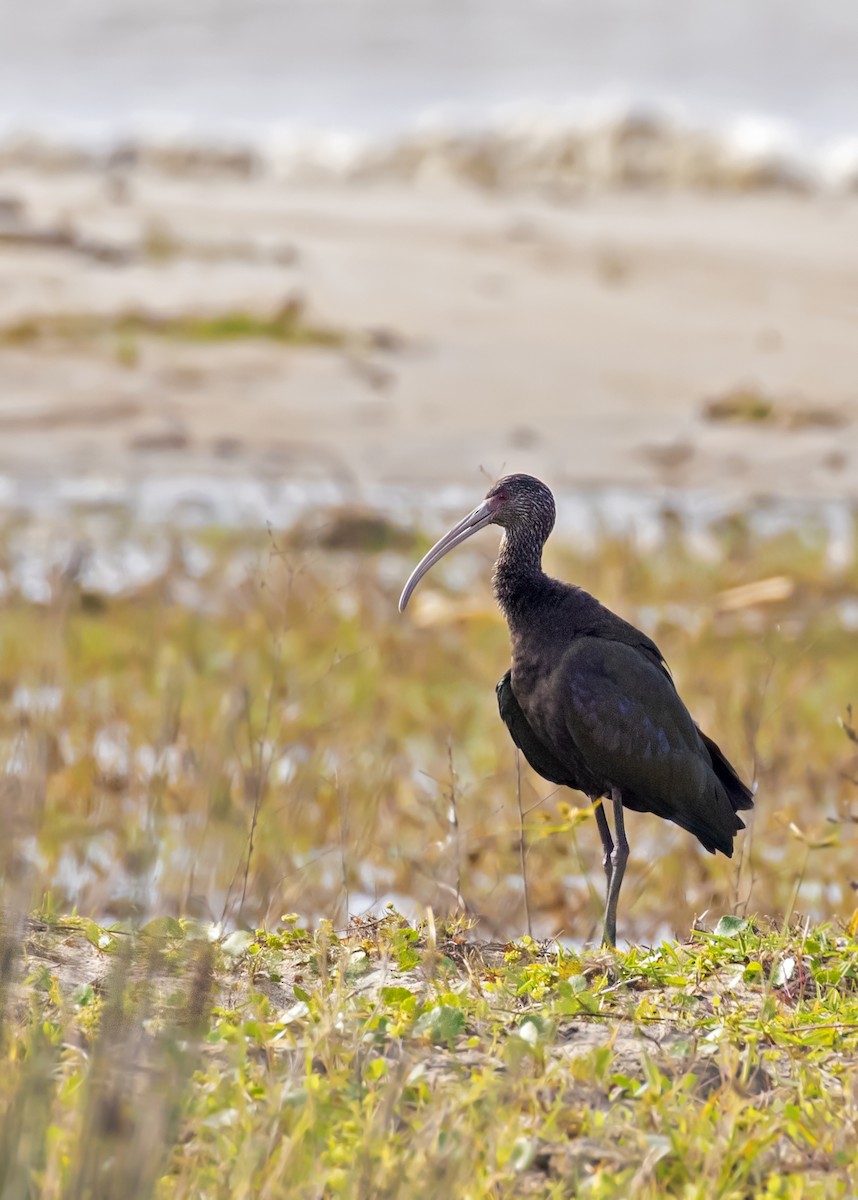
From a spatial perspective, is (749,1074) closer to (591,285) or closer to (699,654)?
(699,654)

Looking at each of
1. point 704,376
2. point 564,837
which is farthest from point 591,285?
point 564,837

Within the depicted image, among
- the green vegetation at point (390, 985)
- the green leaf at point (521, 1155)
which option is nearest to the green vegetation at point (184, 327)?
the green vegetation at point (390, 985)

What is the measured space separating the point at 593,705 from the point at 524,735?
0.35 meters

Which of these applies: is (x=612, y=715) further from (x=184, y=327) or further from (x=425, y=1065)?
(x=184, y=327)

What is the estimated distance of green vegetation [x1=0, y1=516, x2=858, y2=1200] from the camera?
3150 millimetres

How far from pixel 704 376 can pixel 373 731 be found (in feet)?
29.6

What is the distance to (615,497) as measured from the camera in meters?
13.5

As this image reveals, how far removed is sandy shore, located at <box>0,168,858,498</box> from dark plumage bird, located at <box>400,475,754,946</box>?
862 centimetres

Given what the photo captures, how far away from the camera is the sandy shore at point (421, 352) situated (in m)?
14.1

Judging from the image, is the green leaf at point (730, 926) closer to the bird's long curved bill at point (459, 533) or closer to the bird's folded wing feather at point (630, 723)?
the bird's folded wing feather at point (630, 723)

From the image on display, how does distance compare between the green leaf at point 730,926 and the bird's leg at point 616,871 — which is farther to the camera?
the bird's leg at point 616,871

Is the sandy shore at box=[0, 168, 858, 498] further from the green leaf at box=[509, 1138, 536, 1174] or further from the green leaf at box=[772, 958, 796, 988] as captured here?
the green leaf at box=[509, 1138, 536, 1174]

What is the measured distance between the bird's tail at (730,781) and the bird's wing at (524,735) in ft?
1.23

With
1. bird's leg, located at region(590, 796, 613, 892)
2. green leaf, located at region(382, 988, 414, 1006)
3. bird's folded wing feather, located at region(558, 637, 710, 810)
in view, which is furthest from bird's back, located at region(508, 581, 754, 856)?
green leaf, located at region(382, 988, 414, 1006)
